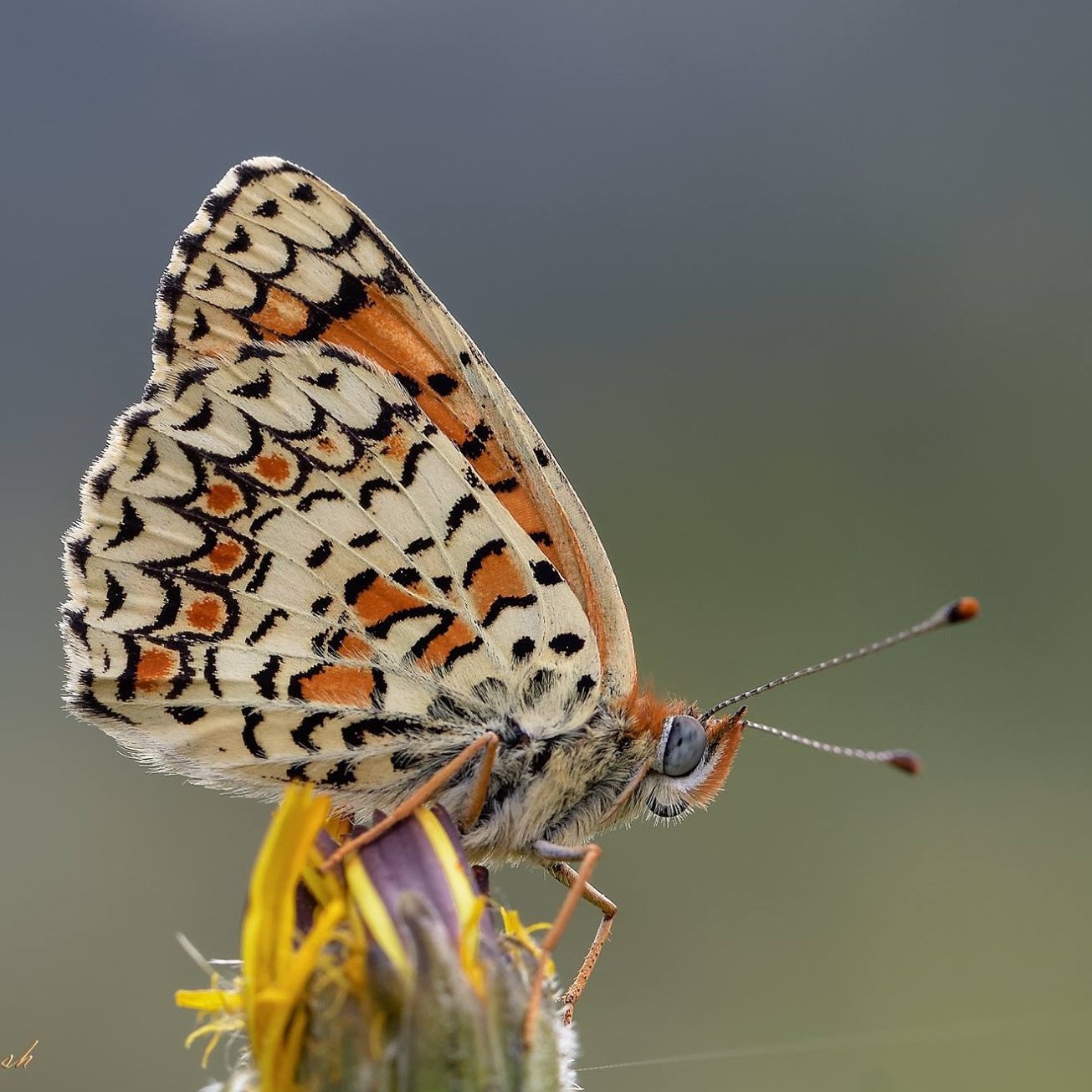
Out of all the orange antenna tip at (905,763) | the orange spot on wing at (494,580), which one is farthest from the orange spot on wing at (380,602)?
the orange antenna tip at (905,763)

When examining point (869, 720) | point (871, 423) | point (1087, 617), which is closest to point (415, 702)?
point (869, 720)

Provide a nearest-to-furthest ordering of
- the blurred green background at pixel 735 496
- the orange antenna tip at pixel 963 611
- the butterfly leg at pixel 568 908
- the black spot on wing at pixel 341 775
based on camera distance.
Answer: the butterfly leg at pixel 568 908 → the orange antenna tip at pixel 963 611 → the black spot on wing at pixel 341 775 → the blurred green background at pixel 735 496

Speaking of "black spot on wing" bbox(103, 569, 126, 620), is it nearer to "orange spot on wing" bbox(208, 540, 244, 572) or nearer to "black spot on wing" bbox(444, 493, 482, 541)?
"orange spot on wing" bbox(208, 540, 244, 572)

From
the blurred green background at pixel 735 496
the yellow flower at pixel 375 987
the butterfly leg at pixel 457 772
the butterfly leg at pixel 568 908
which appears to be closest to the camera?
the yellow flower at pixel 375 987

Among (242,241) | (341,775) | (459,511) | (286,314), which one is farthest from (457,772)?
(242,241)

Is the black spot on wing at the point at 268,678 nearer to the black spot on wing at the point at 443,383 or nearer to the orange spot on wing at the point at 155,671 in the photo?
the orange spot on wing at the point at 155,671

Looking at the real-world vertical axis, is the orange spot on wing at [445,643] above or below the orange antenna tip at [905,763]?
above

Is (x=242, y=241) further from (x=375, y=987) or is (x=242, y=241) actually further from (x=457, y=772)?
(x=375, y=987)
